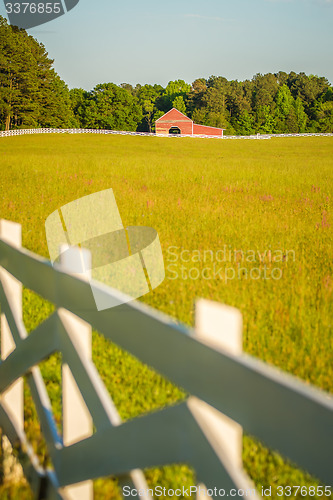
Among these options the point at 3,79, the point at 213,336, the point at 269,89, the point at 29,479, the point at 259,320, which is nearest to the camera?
the point at 213,336

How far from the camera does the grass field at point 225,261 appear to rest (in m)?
3.54

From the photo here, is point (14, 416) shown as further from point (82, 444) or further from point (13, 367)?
point (82, 444)

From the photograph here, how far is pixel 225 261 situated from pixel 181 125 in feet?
297

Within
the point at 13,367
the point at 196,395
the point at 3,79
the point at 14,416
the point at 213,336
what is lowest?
the point at 14,416

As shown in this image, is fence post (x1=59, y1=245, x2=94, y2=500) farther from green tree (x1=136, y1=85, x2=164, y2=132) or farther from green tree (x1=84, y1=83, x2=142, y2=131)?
green tree (x1=136, y1=85, x2=164, y2=132)

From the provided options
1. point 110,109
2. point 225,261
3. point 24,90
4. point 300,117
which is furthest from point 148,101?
point 225,261

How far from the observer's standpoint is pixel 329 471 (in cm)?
89

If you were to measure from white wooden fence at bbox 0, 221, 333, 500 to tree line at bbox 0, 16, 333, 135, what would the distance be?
6777 centimetres

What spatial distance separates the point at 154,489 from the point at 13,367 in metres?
1.17

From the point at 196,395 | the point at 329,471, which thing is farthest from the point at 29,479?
the point at 329,471

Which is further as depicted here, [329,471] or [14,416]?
[14,416]

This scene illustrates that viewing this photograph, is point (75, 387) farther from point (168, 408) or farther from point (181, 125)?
point (181, 125)

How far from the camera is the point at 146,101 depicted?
399 feet

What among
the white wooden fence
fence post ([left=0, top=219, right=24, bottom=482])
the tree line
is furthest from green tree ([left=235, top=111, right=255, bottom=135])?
the white wooden fence
